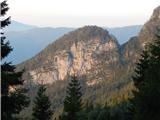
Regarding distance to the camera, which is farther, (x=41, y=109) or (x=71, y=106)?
(x=71, y=106)

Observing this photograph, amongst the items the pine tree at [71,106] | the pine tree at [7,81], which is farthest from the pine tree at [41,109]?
the pine tree at [7,81]

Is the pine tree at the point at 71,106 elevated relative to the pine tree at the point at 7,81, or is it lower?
lower

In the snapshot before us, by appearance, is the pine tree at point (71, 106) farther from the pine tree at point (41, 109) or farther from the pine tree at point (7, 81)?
the pine tree at point (7, 81)

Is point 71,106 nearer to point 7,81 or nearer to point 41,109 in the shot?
point 41,109

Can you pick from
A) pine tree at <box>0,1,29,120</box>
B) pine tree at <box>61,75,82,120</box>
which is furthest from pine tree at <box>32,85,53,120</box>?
pine tree at <box>0,1,29,120</box>

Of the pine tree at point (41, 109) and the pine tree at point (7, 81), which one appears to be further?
the pine tree at point (41, 109)

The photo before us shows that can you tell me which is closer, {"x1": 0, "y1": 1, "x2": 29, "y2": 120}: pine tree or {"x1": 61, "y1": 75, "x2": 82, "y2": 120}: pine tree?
{"x1": 0, "y1": 1, "x2": 29, "y2": 120}: pine tree

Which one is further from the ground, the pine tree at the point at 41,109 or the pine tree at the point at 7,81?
the pine tree at the point at 7,81

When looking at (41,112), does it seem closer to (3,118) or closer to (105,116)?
(105,116)

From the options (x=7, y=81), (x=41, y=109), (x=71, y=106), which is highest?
(x=7, y=81)

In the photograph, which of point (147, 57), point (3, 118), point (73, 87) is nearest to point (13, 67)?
point (3, 118)

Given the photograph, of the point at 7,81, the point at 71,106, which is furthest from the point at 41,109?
the point at 7,81

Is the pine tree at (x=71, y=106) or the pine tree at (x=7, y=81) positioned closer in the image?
the pine tree at (x=7, y=81)

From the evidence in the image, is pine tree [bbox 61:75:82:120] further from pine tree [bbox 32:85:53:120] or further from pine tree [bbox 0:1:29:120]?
pine tree [bbox 0:1:29:120]
